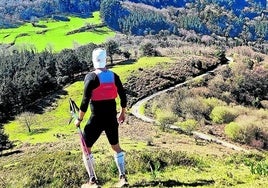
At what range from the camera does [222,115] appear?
291 feet

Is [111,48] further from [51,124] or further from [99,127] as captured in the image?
[99,127]

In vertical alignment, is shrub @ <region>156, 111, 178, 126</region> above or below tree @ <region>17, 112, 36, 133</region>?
above

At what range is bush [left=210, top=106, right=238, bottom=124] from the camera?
88.2 m

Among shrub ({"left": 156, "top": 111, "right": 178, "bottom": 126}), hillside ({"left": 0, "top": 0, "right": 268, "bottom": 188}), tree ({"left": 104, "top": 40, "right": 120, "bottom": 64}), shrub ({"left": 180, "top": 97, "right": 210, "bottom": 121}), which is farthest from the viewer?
tree ({"left": 104, "top": 40, "right": 120, "bottom": 64})

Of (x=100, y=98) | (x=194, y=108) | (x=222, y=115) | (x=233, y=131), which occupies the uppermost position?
(x=100, y=98)

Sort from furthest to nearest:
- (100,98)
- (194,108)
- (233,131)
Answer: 1. (194,108)
2. (233,131)
3. (100,98)

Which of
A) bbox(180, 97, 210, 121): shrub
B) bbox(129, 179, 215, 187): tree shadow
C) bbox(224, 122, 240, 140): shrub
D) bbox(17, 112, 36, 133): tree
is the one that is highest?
bbox(129, 179, 215, 187): tree shadow

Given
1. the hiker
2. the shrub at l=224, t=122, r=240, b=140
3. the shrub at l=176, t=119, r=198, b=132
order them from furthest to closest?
Answer: the shrub at l=176, t=119, r=198, b=132 < the shrub at l=224, t=122, r=240, b=140 < the hiker

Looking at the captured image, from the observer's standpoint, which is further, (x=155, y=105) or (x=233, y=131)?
(x=155, y=105)

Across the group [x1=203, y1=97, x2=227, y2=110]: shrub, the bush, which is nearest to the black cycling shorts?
the bush

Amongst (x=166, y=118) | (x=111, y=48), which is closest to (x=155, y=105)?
(x=166, y=118)

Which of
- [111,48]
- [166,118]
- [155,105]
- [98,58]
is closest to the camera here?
[98,58]

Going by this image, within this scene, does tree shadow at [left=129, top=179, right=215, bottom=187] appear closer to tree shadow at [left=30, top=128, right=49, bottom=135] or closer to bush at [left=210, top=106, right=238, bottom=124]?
tree shadow at [left=30, top=128, right=49, bottom=135]

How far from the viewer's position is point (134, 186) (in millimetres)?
13867
